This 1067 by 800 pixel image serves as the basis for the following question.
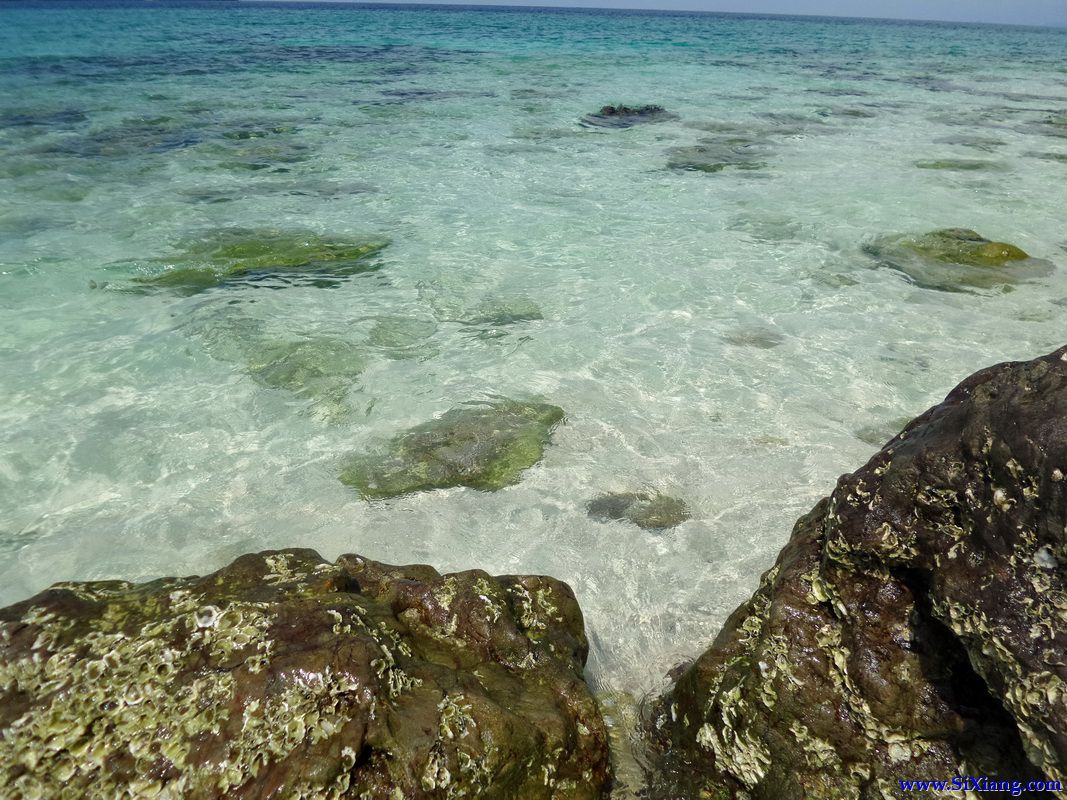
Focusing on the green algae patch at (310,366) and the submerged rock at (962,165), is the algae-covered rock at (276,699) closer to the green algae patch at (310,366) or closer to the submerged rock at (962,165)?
the green algae patch at (310,366)

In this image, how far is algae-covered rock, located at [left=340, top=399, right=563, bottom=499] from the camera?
18.5ft

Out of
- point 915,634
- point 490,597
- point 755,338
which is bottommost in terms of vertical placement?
point 755,338

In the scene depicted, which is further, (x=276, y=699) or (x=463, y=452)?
A: (x=463, y=452)

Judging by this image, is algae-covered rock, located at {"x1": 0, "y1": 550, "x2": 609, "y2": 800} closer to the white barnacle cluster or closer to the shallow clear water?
the white barnacle cluster

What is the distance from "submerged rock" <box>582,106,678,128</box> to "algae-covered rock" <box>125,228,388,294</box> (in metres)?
10.7

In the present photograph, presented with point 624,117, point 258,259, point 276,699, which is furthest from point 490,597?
point 624,117

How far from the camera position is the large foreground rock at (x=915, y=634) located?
2.34 meters

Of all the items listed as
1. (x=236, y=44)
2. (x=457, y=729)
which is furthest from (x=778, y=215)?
(x=236, y=44)

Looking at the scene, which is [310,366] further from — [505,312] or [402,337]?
[505,312]

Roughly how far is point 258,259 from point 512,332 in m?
3.95

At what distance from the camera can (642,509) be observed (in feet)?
17.7

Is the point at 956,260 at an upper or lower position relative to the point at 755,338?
upper

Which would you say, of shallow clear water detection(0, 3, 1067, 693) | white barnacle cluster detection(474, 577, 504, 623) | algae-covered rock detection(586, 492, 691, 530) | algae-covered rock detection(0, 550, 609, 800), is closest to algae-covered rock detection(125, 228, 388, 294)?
shallow clear water detection(0, 3, 1067, 693)

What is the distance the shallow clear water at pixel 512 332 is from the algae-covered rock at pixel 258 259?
1.10ft
